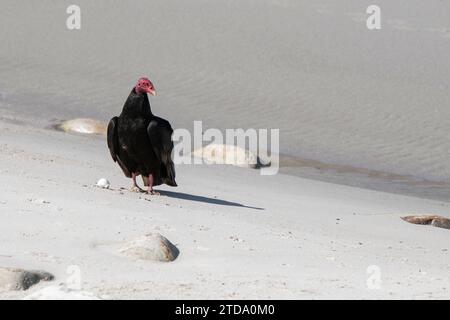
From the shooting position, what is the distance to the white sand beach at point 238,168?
226 inches

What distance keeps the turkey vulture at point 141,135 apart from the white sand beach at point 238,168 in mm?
341

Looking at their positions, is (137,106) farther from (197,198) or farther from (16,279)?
(16,279)

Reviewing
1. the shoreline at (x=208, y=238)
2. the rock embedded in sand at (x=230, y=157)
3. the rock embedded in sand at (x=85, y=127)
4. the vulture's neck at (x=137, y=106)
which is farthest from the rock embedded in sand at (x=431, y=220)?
the rock embedded in sand at (x=85, y=127)

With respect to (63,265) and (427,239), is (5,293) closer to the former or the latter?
(63,265)

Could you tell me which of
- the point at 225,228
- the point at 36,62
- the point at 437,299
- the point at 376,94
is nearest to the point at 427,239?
the point at 225,228

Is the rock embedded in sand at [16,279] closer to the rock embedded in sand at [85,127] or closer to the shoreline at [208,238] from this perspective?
the shoreline at [208,238]

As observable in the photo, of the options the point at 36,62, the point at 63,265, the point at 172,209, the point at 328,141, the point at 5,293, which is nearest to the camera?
the point at 5,293

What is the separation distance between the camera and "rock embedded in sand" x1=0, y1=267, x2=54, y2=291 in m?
5.02

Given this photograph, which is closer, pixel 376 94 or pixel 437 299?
pixel 437 299

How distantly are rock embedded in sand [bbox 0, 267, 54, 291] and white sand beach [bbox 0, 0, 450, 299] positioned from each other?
0.06 meters

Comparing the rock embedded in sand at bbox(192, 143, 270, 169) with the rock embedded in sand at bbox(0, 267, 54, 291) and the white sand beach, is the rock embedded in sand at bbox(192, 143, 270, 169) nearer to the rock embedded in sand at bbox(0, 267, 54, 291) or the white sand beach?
the white sand beach

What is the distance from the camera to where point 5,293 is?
494 cm

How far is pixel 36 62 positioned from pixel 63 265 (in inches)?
574

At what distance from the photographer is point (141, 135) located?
845 centimetres
